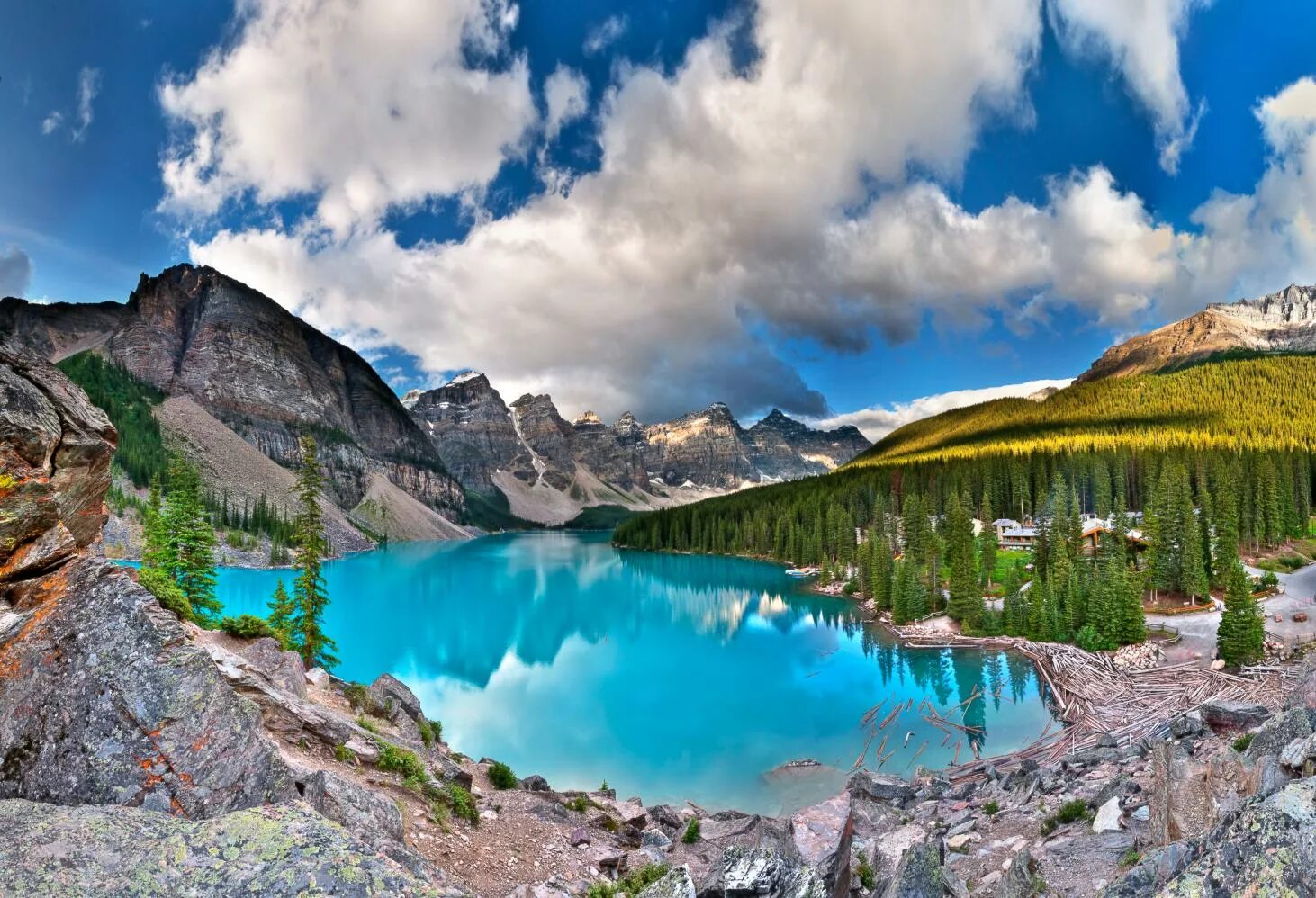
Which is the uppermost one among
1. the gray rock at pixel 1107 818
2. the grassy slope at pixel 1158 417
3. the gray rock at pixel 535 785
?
the grassy slope at pixel 1158 417

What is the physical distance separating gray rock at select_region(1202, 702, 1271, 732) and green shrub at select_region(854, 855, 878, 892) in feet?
39.6

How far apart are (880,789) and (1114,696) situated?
1606 centimetres

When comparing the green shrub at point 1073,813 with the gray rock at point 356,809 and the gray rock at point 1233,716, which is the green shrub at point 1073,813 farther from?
the gray rock at point 356,809

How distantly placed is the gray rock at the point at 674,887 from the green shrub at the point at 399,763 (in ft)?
21.7

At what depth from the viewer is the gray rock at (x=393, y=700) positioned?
16358 millimetres

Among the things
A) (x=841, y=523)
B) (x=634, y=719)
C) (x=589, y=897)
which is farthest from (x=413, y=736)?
(x=841, y=523)

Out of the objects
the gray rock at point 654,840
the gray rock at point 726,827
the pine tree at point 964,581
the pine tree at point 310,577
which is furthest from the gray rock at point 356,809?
the pine tree at point 964,581

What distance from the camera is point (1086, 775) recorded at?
14555 mm

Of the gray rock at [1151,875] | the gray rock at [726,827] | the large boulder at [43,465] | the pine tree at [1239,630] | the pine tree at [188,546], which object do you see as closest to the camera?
the gray rock at [1151,875]

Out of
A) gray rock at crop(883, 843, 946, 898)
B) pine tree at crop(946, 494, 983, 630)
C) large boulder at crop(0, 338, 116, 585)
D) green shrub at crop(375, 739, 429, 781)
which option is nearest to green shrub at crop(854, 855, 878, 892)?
gray rock at crop(883, 843, 946, 898)

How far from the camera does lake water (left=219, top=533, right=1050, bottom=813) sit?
2289cm

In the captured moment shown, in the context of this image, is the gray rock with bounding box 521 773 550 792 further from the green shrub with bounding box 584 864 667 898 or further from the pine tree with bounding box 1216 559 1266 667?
the pine tree with bounding box 1216 559 1266 667

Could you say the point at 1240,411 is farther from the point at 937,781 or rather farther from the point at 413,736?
the point at 413,736

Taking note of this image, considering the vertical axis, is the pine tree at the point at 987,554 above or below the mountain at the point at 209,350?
below
